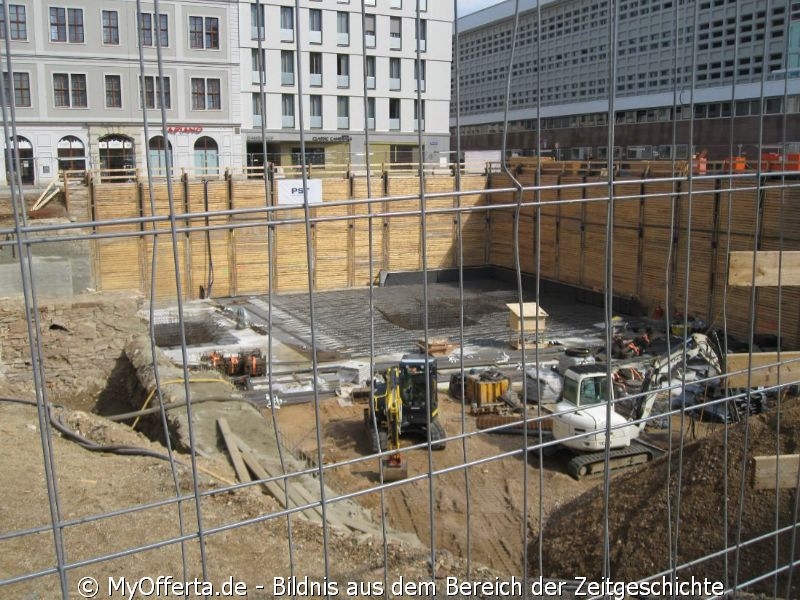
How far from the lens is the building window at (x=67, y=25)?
3.43 meters

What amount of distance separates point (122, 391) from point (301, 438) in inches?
105

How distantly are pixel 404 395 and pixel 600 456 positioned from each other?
289 cm

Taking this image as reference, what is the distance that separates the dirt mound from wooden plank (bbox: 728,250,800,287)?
6.39ft

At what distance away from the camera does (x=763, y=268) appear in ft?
12.1

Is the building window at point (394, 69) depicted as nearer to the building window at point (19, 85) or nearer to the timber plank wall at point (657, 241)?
the timber plank wall at point (657, 241)

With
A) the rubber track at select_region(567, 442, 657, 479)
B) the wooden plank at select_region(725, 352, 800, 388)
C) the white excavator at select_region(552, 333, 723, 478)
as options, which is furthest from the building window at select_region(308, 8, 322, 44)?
the rubber track at select_region(567, 442, 657, 479)

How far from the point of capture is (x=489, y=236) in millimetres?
25641

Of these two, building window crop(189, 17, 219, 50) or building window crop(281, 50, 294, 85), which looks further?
building window crop(281, 50, 294, 85)

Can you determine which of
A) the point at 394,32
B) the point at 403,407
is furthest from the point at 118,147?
the point at 394,32

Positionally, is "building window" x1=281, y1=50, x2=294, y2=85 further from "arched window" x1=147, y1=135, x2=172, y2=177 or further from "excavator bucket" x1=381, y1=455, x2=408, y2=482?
"excavator bucket" x1=381, y1=455, x2=408, y2=482

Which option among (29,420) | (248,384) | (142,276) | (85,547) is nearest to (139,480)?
(85,547)

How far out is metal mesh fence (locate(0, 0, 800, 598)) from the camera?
112 inches

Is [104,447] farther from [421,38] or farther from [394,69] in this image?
[394,69]

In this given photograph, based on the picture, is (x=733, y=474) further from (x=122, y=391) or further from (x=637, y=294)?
(x=637, y=294)
